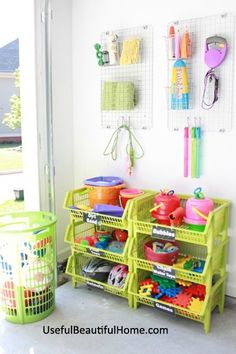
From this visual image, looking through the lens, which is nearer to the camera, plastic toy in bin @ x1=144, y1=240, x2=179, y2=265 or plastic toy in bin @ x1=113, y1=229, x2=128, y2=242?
plastic toy in bin @ x1=144, y1=240, x2=179, y2=265

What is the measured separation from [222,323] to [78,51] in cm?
232

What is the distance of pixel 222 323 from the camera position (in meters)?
2.35

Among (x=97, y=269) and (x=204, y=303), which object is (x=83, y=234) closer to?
(x=97, y=269)

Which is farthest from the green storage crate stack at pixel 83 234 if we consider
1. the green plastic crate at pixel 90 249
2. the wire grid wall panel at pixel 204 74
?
the wire grid wall panel at pixel 204 74

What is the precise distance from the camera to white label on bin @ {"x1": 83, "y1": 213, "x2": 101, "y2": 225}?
2.56 metres

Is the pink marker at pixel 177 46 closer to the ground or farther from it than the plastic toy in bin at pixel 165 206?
farther from it

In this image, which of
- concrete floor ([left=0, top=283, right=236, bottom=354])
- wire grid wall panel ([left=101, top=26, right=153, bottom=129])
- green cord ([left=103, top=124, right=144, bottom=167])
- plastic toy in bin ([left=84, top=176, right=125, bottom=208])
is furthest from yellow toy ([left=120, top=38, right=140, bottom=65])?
concrete floor ([left=0, top=283, right=236, bottom=354])

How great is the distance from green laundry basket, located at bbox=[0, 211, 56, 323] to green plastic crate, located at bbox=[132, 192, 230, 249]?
57 centimetres

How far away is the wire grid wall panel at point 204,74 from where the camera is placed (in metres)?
2.39

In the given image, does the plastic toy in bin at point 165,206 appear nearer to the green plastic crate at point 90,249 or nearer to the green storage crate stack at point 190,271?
the green storage crate stack at point 190,271

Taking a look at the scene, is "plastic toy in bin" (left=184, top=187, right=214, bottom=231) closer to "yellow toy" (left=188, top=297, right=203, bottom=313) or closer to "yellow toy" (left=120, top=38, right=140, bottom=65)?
"yellow toy" (left=188, top=297, right=203, bottom=313)

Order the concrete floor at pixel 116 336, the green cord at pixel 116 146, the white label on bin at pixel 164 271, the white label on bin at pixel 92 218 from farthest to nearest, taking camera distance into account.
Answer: the green cord at pixel 116 146 → the white label on bin at pixel 92 218 → the white label on bin at pixel 164 271 → the concrete floor at pixel 116 336

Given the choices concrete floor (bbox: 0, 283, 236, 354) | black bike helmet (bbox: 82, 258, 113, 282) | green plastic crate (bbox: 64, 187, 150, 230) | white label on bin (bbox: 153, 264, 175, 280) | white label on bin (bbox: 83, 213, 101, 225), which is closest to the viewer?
concrete floor (bbox: 0, 283, 236, 354)

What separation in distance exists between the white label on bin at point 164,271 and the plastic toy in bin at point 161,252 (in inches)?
1.7
